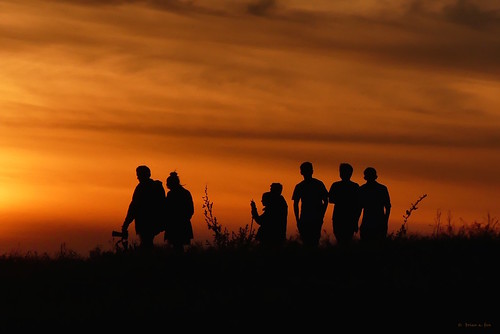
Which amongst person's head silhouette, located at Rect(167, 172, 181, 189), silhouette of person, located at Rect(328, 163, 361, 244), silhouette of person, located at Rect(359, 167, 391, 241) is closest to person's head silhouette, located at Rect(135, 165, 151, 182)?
person's head silhouette, located at Rect(167, 172, 181, 189)

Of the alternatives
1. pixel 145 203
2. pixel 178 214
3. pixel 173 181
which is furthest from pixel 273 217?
pixel 145 203

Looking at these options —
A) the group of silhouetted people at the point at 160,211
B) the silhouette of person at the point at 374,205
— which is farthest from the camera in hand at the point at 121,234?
the silhouette of person at the point at 374,205

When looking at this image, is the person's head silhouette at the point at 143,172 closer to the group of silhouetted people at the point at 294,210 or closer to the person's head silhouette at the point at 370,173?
the group of silhouetted people at the point at 294,210

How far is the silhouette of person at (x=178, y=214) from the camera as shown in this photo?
22078 mm

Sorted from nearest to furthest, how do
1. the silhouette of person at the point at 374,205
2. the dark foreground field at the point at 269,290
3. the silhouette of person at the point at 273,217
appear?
the dark foreground field at the point at 269,290, the silhouette of person at the point at 374,205, the silhouette of person at the point at 273,217

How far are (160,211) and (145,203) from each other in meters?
0.35

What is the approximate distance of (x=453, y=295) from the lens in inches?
661

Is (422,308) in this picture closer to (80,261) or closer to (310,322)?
(310,322)

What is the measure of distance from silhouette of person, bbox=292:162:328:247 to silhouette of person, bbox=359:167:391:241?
2.56 ft

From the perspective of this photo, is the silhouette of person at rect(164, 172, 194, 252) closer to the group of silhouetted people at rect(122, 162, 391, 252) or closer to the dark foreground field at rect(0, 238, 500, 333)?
the group of silhouetted people at rect(122, 162, 391, 252)

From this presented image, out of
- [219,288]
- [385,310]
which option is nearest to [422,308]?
[385,310]

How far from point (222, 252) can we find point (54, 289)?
3.16 meters

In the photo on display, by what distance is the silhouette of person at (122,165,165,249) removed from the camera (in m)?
22.0

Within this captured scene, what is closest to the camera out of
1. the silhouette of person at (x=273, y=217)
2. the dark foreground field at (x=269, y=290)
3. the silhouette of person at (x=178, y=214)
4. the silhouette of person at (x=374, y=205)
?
the dark foreground field at (x=269, y=290)
